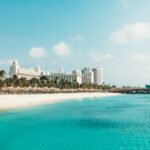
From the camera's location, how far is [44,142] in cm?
2894

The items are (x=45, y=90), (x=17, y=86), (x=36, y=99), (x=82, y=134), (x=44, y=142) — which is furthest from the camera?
(x=45, y=90)

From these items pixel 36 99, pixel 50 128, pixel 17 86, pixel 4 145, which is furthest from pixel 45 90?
pixel 4 145

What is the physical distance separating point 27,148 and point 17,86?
381 ft

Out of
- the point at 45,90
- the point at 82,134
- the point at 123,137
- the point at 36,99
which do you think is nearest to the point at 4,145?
the point at 82,134

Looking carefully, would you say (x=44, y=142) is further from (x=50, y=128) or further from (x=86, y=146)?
(x=50, y=128)

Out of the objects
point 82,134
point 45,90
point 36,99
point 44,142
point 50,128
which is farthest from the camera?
point 45,90

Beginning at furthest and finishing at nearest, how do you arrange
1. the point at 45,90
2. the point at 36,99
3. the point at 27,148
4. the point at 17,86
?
the point at 45,90 → the point at 17,86 → the point at 36,99 → the point at 27,148

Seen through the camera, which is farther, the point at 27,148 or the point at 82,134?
the point at 82,134

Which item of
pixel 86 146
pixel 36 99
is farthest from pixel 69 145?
pixel 36 99

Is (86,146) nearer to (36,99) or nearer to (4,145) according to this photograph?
(4,145)

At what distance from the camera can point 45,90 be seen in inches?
6088

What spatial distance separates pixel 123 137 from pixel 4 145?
1084 cm

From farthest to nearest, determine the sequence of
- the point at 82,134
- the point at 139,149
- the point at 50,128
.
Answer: the point at 50,128 → the point at 82,134 → the point at 139,149

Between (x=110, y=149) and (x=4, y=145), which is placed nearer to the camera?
(x=110, y=149)
